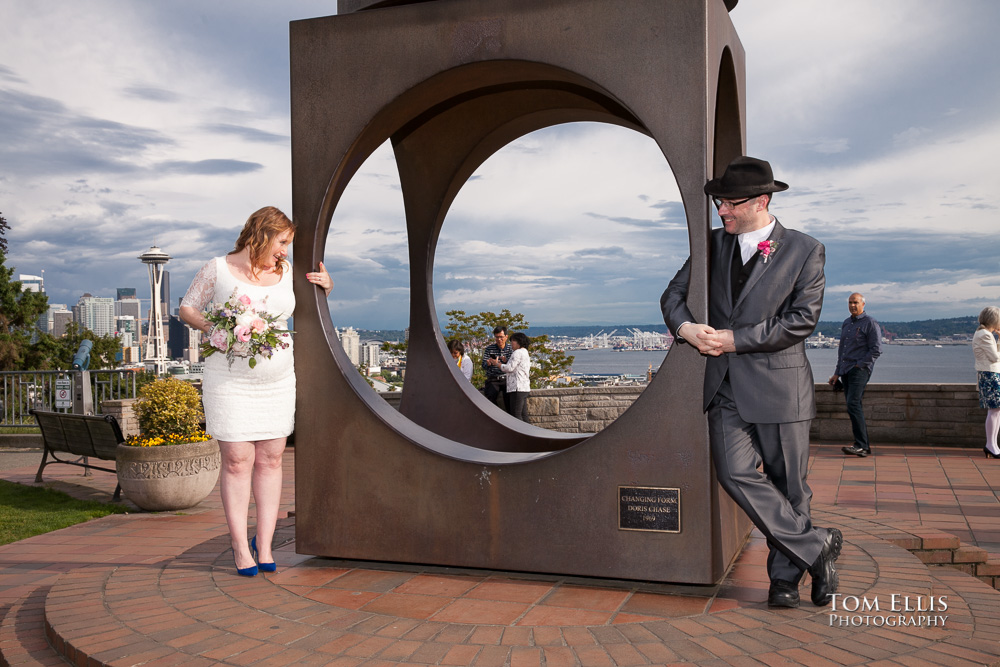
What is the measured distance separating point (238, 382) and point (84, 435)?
426cm

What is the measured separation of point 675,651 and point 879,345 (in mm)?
6722

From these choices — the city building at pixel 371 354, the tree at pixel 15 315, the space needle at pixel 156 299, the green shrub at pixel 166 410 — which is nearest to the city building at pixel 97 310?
the space needle at pixel 156 299

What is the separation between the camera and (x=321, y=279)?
4090 mm

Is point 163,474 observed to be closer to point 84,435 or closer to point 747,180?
point 84,435

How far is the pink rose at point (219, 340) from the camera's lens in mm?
3656

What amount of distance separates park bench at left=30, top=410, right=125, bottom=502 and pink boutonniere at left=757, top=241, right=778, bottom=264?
213 inches

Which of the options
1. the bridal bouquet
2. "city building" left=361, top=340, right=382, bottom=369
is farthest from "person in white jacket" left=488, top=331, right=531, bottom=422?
the bridal bouquet

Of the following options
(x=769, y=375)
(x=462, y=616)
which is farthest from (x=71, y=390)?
(x=769, y=375)

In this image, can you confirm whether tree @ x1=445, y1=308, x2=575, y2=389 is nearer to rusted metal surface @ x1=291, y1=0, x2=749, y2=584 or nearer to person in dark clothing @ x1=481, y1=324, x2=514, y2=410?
person in dark clothing @ x1=481, y1=324, x2=514, y2=410

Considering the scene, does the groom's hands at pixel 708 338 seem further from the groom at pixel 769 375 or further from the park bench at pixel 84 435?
the park bench at pixel 84 435

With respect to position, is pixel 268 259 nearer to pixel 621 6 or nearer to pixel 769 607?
pixel 621 6

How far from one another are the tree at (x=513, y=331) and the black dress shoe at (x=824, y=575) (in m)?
10.2

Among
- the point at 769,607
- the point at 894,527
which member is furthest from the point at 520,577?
the point at 894,527

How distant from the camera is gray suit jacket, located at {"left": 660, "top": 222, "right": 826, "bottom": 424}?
126 inches
